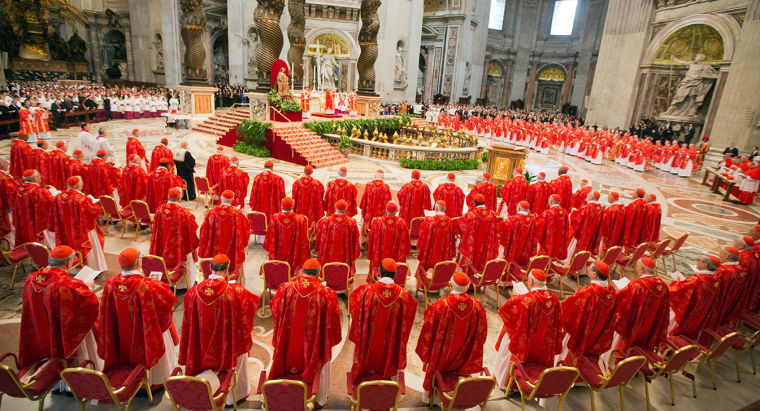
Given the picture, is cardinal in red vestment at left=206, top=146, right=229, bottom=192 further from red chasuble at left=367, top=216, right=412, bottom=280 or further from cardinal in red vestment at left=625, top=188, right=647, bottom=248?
cardinal in red vestment at left=625, top=188, right=647, bottom=248

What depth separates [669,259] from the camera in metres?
8.71

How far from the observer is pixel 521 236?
249 inches

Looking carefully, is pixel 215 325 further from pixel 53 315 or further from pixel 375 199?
pixel 375 199

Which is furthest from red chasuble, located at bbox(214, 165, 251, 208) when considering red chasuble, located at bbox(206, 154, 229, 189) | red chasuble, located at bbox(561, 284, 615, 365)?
red chasuble, located at bbox(561, 284, 615, 365)

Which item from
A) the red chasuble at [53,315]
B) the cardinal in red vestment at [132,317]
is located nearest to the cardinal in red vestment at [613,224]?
the cardinal in red vestment at [132,317]

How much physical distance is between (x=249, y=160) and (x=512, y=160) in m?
9.50

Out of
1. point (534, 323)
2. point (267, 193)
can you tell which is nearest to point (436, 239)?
point (534, 323)

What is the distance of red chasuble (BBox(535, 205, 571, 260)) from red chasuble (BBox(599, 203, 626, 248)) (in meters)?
1.26

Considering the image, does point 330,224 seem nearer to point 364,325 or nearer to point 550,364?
point 364,325

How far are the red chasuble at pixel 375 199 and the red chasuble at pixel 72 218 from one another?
14.7ft

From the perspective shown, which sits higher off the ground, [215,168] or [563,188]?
[563,188]

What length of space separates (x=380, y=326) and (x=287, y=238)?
257cm

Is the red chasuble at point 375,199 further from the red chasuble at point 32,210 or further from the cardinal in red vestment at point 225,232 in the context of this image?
the red chasuble at point 32,210

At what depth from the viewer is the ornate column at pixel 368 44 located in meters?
20.8
